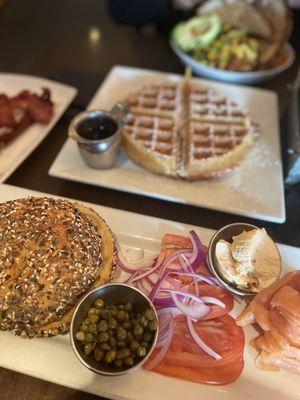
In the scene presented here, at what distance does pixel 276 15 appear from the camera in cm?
333

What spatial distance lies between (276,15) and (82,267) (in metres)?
2.97

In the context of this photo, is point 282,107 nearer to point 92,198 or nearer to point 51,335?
point 92,198

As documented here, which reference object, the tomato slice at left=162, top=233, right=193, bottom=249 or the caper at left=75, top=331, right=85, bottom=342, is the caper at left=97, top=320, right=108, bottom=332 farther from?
the tomato slice at left=162, top=233, right=193, bottom=249

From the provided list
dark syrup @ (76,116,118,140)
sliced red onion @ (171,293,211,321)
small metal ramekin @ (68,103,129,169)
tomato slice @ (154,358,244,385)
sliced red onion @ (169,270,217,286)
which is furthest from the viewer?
dark syrup @ (76,116,118,140)

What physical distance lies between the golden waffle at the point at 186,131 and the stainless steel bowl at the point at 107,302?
38.4 inches

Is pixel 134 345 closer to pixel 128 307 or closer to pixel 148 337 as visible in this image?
pixel 148 337

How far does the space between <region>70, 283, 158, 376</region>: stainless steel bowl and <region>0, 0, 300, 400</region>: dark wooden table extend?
0.77 feet

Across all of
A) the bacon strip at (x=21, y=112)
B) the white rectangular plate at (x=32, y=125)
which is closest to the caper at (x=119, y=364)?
the white rectangular plate at (x=32, y=125)

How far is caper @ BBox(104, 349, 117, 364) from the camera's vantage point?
155 centimetres

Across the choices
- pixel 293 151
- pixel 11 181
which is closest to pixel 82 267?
pixel 11 181

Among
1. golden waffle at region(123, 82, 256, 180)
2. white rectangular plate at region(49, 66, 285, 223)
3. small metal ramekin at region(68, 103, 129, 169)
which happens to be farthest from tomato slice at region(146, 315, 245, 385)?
small metal ramekin at region(68, 103, 129, 169)

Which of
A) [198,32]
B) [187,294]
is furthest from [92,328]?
[198,32]

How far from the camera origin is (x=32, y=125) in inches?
110

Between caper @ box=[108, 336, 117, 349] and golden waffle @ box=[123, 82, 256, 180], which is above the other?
golden waffle @ box=[123, 82, 256, 180]
